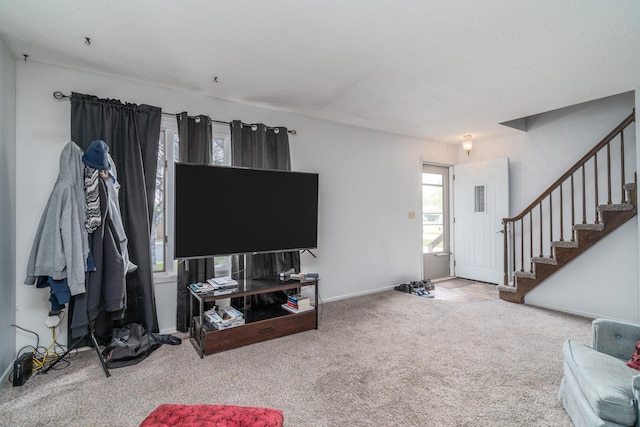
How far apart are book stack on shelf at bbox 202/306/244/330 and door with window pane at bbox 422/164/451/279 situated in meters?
3.68

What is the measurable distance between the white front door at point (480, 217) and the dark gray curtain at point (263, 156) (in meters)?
3.31

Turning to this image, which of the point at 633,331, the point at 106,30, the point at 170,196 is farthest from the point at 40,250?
the point at 633,331

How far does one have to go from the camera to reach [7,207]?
2371 millimetres

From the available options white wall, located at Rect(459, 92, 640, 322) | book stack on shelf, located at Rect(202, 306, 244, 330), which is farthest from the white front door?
book stack on shelf, located at Rect(202, 306, 244, 330)

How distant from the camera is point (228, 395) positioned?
211 cm

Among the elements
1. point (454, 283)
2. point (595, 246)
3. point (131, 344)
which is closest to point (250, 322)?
point (131, 344)

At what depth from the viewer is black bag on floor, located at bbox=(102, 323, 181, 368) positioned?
8.30 feet

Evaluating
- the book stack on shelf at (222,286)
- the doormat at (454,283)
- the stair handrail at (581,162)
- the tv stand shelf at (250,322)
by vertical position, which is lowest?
the doormat at (454,283)

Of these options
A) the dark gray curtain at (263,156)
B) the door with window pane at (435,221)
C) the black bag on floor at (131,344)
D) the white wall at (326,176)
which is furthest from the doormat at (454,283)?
the black bag on floor at (131,344)

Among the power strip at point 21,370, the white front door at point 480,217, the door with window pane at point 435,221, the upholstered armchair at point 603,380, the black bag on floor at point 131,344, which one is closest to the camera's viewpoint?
the upholstered armchair at point 603,380

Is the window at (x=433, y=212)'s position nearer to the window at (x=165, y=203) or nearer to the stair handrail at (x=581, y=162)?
the stair handrail at (x=581, y=162)

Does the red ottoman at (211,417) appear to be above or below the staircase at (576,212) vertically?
below

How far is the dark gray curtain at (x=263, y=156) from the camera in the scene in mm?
3420

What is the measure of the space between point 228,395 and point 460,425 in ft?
4.74
